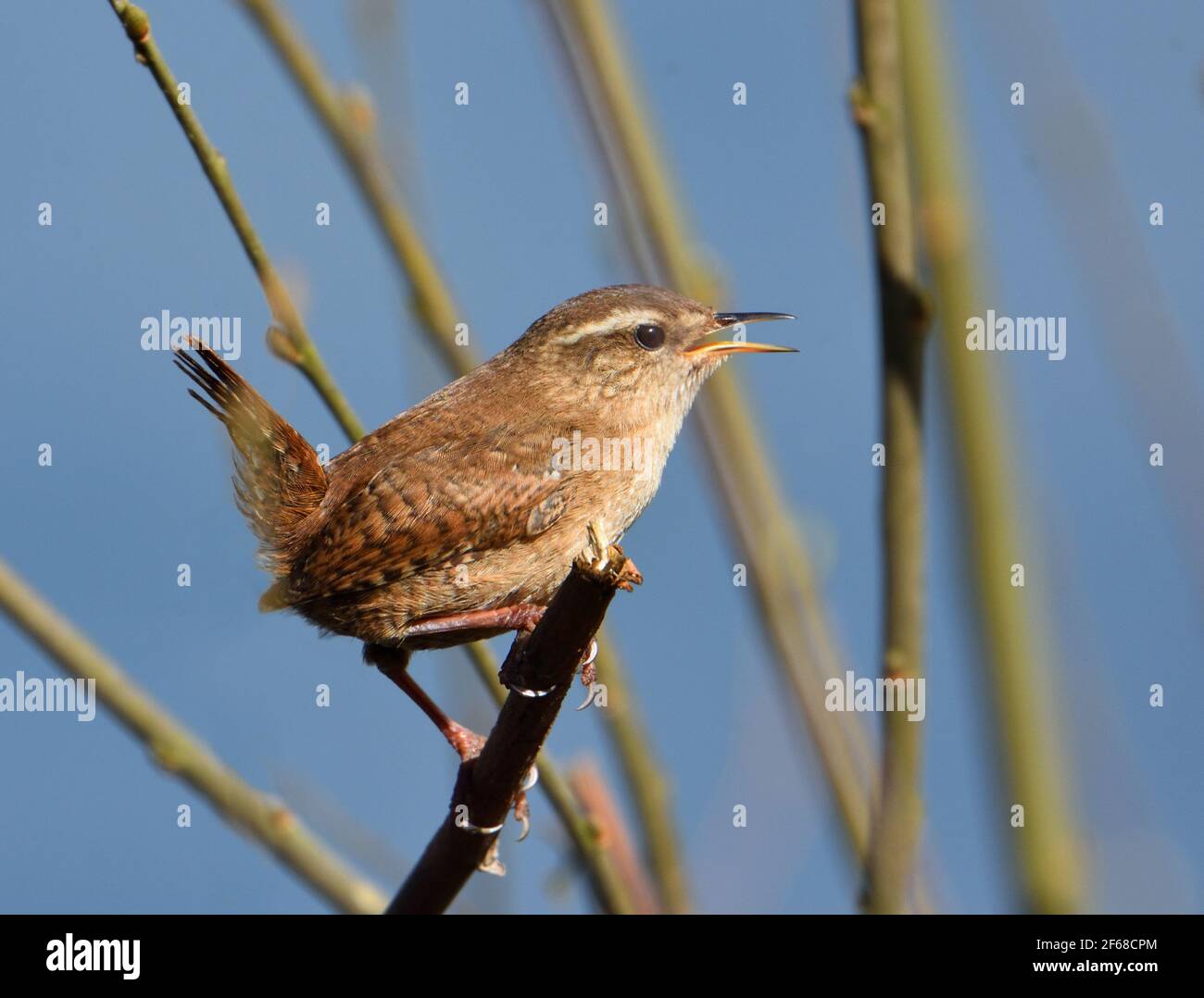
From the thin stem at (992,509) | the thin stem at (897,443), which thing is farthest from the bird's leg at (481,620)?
the thin stem at (992,509)

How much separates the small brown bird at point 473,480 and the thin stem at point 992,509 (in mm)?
1007

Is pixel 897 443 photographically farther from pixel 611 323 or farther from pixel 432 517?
pixel 611 323

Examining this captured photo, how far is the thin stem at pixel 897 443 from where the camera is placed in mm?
2561

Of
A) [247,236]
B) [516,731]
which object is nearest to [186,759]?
[516,731]

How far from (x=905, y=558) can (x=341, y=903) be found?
5.41 ft

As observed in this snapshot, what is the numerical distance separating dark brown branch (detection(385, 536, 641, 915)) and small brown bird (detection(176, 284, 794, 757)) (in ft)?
1.48

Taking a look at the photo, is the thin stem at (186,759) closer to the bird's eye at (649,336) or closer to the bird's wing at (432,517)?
the bird's wing at (432,517)

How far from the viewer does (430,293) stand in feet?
11.5

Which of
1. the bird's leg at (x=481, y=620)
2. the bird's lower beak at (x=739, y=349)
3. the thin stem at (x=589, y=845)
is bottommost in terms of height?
the thin stem at (x=589, y=845)

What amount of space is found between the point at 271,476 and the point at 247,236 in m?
1.15

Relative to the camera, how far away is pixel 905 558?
2.60 metres

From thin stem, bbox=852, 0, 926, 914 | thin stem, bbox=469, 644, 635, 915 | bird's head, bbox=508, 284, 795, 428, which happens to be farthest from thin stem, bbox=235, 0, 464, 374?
thin stem, bbox=852, 0, 926, 914

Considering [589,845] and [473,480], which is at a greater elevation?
[473,480]

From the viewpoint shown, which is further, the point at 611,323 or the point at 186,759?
the point at 611,323
